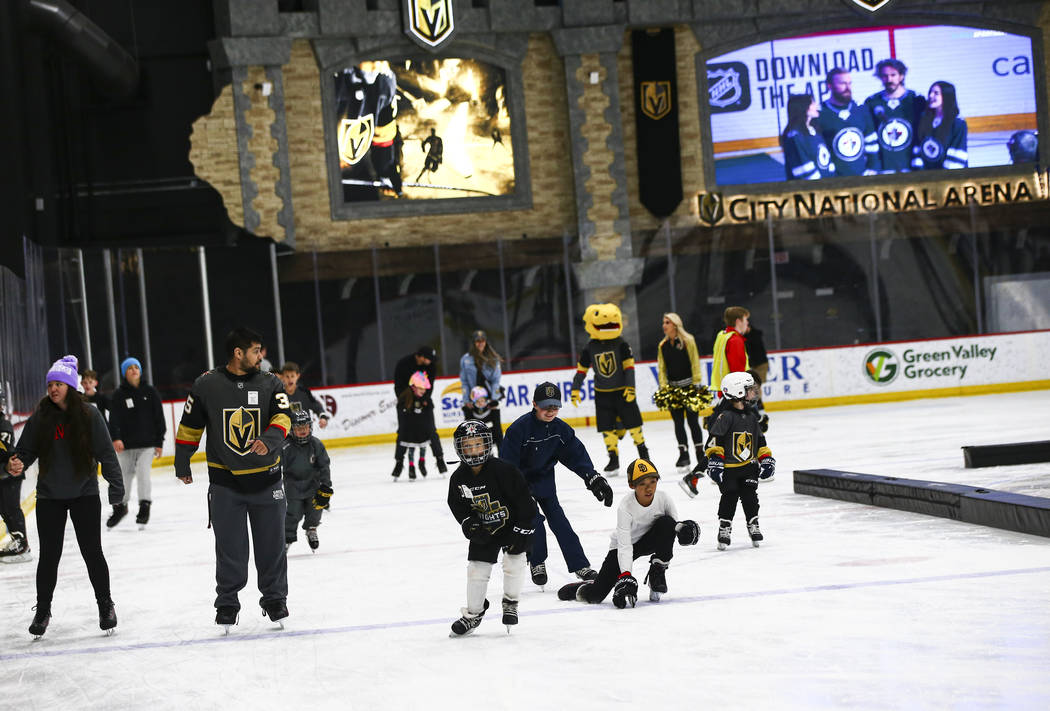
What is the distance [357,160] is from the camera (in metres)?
26.4

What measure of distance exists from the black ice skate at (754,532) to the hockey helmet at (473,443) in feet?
9.19

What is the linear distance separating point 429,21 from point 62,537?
20018 millimetres

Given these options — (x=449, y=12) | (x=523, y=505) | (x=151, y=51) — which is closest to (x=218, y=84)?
(x=151, y=51)

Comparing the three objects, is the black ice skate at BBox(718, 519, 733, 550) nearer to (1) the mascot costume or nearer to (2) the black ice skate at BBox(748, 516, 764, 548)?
(2) the black ice skate at BBox(748, 516, 764, 548)

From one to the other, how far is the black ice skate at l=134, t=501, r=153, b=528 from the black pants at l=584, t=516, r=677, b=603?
6204 mm

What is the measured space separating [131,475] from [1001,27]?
75.1ft

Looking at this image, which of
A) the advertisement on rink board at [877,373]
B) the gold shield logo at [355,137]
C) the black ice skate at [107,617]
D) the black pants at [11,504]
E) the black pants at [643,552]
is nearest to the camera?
the black pants at [643,552]

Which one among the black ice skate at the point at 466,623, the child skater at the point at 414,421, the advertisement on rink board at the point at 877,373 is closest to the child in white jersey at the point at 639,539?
the black ice skate at the point at 466,623

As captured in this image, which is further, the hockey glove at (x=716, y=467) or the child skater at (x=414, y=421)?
the child skater at (x=414, y=421)

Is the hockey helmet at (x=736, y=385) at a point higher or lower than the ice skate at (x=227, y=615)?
higher

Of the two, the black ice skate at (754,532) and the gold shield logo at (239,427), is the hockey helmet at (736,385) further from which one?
the gold shield logo at (239,427)

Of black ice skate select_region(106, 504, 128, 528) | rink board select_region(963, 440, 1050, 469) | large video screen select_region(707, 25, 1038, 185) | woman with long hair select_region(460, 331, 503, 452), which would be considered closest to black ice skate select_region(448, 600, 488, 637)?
black ice skate select_region(106, 504, 128, 528)

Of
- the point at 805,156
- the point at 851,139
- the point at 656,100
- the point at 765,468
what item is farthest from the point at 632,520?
the point at 851,139

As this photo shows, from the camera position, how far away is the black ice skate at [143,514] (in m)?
11.6
